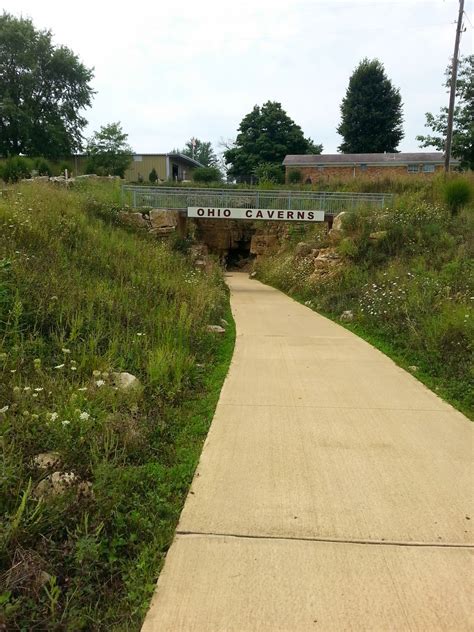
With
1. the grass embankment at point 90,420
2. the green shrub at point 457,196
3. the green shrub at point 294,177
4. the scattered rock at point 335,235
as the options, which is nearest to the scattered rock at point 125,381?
the grass embankment at point 90,420

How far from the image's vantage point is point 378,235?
13.2 m

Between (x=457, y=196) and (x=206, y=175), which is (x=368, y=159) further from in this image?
(x=457, y=196)

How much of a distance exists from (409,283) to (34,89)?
4346cm

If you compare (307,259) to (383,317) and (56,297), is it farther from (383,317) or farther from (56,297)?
(56,297)

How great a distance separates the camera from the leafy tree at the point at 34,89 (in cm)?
4009

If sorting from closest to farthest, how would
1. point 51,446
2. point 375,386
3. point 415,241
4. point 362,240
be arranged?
point 51,446
point 375,386
point 415,241
point 362,240

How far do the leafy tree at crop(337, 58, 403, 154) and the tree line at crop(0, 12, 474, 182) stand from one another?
0.31ft

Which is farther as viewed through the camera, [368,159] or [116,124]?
[368,159]

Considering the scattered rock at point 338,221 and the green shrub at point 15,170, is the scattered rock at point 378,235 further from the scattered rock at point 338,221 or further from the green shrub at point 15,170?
the green shrub at point 15,170

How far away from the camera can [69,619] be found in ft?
7.08

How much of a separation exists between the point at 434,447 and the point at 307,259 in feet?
40.8

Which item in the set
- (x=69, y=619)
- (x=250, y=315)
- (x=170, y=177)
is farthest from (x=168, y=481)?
(x=170, y=177)

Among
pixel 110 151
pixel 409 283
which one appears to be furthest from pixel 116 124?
pixel 409 283

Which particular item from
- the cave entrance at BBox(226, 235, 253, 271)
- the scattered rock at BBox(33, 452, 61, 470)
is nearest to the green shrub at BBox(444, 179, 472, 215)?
the cave entrance at BBox(226, 235, 253, 271)
